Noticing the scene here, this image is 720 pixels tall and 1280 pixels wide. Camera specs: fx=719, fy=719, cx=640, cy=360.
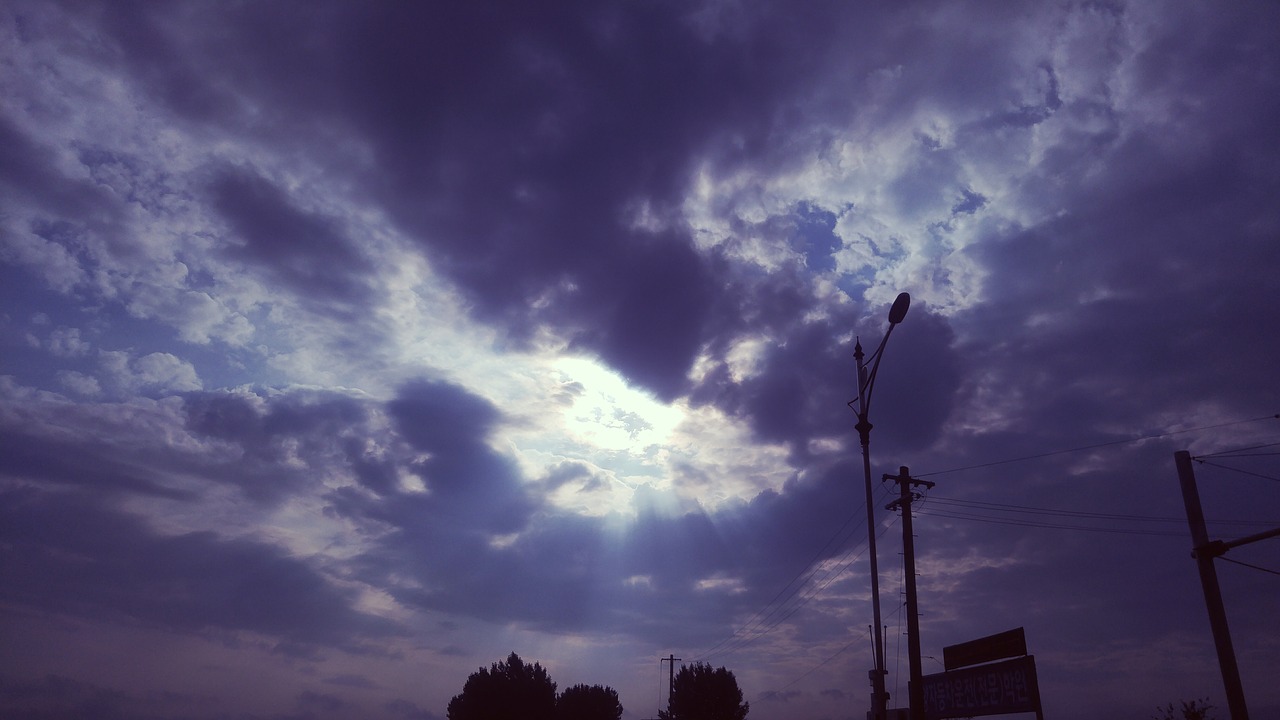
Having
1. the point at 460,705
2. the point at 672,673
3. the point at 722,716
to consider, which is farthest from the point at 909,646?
the point at 460,705

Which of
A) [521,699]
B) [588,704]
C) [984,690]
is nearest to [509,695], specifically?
[521,699]

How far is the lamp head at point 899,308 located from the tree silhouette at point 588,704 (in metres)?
85.3

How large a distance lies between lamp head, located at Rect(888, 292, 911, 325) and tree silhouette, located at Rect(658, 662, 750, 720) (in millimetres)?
75511

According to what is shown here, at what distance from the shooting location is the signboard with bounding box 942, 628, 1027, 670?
26.0 metres

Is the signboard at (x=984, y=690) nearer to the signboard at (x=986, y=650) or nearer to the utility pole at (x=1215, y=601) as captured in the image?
the signboard at (x=986, y=650)

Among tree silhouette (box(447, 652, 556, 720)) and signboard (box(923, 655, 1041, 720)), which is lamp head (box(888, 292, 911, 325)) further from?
tree silhouette (box(447, 652, 556, 720))

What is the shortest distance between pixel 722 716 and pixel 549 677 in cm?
2209

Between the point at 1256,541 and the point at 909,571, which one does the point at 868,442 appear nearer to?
the point at 909,571

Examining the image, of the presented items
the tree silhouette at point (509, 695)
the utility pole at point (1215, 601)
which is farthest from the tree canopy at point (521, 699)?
the utility pole at point (1215, 601)

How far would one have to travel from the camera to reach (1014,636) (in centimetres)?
2617

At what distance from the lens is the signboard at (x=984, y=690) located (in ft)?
81.9

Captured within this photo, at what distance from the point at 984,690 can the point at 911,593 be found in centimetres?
522

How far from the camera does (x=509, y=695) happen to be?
8556cm

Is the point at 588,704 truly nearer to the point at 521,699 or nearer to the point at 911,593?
the point at 521,699
